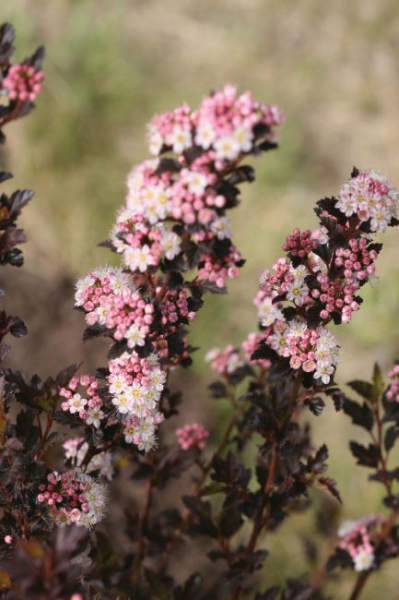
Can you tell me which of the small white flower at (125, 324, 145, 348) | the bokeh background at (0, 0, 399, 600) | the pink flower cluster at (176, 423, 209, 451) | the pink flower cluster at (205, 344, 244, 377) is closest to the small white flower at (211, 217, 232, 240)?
the small white flower at (125, 324, 145, 348)

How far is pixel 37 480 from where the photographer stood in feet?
5.55

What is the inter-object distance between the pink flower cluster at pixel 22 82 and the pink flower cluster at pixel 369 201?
693 mm

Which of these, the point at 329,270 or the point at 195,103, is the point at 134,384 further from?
the point at 195,103

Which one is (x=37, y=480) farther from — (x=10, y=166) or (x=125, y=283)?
(x=10, y=166)

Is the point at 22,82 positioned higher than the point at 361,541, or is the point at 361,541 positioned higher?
the point at 22,82

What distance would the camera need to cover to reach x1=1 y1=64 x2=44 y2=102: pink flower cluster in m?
1.61

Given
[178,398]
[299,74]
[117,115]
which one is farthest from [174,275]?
[299,74]

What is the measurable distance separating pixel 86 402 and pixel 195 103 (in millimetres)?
3997

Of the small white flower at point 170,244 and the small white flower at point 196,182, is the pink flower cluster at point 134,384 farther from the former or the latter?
the small white flower at point 196,182

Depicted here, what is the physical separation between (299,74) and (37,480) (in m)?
4.85

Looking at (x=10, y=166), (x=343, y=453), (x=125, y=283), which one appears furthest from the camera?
(x=10, y=166)

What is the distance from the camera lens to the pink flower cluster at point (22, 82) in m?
1.61

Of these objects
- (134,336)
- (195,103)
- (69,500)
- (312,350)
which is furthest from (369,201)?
(195,103)

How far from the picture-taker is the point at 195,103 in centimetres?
538
